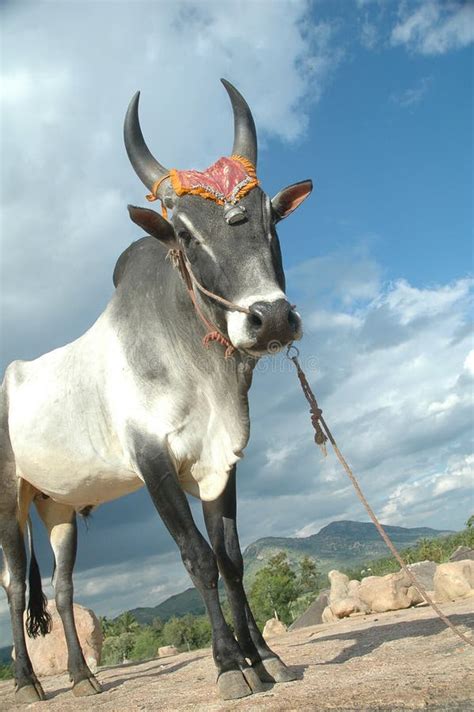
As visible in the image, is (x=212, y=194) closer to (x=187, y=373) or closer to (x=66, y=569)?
(x=187, y=373)

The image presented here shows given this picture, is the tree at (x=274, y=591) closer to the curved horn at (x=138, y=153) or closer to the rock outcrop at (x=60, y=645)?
the rock outcrop at (x=60, y=645)

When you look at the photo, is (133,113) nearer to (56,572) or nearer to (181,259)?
(181,259)

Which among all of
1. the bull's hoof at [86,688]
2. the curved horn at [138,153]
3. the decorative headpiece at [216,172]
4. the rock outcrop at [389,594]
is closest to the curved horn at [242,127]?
the decorative headpiece at [216,172]

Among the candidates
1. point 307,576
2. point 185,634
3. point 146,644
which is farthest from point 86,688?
point 307,576

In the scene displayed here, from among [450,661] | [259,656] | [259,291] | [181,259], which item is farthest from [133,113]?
[450,661]

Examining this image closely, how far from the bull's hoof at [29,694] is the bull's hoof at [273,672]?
3.20 m

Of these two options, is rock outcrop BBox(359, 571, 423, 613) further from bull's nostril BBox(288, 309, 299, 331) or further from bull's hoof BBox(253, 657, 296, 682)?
bull's nostril BBox(288, 309, 299, 331)

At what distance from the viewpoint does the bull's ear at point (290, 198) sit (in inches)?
228

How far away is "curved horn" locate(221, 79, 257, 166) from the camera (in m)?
6.16

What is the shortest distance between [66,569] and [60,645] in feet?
24.9

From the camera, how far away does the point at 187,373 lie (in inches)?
232

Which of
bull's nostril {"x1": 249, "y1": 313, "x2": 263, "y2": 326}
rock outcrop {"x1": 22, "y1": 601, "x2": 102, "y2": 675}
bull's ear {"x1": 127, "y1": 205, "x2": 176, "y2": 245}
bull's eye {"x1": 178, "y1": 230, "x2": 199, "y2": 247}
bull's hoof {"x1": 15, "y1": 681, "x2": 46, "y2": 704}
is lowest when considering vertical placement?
bull's hoof {"x1": 15, "y1": 681, "x2": 46, "y2": 704}

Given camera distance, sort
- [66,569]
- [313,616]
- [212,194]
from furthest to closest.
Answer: [313,616] → [66,569] → [212,194]

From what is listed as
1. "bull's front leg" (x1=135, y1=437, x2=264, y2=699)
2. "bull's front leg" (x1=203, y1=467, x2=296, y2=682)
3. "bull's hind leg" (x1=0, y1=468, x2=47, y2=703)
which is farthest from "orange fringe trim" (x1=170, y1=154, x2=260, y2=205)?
"bull's hind leg" (x1=0, y1=468, x2=47, y2=703)
